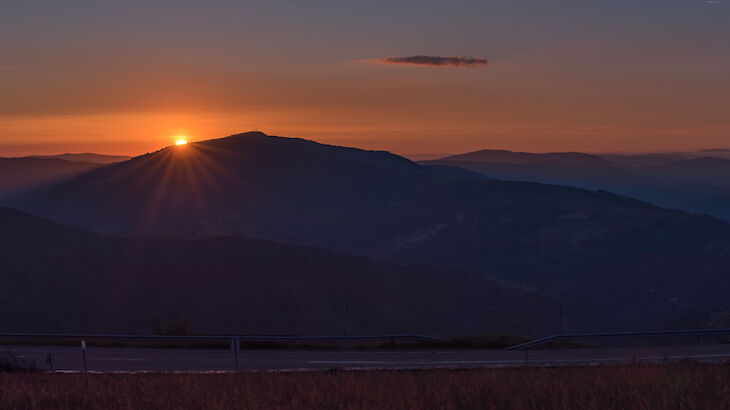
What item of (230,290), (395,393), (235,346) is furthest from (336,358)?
(230,290)

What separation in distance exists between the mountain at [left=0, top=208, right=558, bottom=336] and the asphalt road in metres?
57.6

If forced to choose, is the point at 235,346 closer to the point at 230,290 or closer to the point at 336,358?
the point at 336,358

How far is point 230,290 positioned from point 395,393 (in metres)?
99.6

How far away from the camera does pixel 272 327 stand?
9238 centimetres

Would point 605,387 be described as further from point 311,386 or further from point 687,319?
point 687,319

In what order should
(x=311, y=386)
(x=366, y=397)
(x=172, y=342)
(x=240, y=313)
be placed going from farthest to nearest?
(x=240, y=313) → (x=172, y=342) → (x=311, y=386) → (x=366, y=397)

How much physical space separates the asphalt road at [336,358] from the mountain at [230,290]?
57565 millimetres

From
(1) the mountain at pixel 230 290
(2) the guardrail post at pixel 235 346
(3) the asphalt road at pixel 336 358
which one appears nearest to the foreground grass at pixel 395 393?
(2) the guardrail post at pixel 235 346

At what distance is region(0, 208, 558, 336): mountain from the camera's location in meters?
90.3

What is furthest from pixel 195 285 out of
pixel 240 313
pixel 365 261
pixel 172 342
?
pixel 172 342

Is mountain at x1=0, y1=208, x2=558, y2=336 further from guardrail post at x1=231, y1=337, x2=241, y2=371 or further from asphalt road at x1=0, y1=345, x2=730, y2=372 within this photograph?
guardrail post at x1=231, y1=337, x2=241, y2=371

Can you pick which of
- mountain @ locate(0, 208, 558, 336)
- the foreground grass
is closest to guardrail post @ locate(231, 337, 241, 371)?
the foreground grass

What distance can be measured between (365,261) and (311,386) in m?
128

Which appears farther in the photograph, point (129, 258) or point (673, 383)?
point (129, 258)
